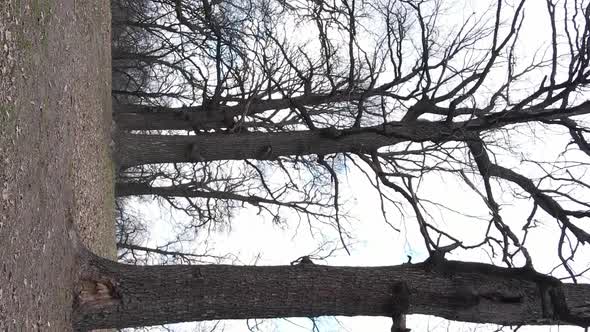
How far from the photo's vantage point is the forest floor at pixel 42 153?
5051mm

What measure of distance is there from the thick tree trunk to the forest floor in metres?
0.48

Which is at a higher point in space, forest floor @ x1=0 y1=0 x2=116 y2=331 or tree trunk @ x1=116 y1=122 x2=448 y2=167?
tree trunk @ x1=116 y1=122 x2=448 y2=167

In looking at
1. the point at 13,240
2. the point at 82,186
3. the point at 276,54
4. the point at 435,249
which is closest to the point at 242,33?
the point at 276,54

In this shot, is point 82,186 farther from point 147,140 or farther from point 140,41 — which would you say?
point 140,41

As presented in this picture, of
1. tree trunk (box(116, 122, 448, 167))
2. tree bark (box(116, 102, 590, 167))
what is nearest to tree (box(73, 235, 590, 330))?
tree bark (box(116, 102, 590, 167))

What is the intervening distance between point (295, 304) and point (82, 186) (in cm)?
403

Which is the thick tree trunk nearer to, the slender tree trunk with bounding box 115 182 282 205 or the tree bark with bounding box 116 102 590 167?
the tree bark with bounding box 116 102 590 167

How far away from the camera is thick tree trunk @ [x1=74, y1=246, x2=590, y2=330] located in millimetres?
6422

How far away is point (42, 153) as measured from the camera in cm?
611

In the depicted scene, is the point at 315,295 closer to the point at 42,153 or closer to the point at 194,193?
the point at 42,153

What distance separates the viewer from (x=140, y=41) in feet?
57.1

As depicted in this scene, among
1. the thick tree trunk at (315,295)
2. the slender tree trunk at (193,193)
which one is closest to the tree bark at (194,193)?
the slender tree trunk at (193,193)

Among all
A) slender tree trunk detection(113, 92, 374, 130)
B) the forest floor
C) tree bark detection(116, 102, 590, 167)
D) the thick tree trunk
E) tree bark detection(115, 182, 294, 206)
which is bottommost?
the thick tree trunk

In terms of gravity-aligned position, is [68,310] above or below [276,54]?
below
